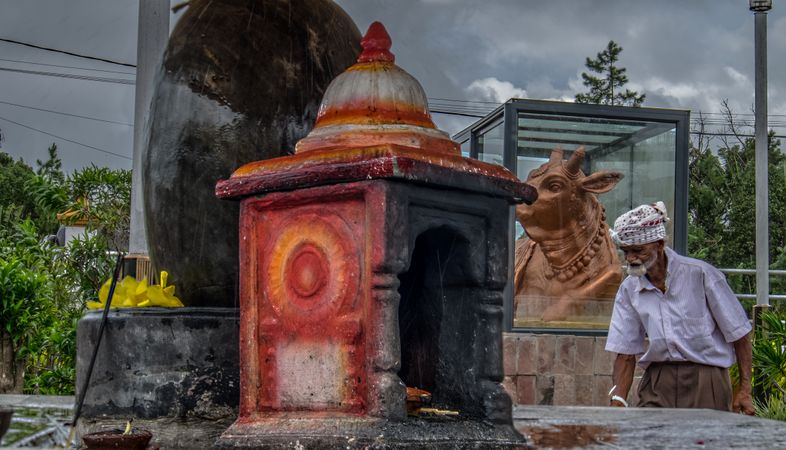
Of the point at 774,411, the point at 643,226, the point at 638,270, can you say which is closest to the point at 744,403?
the point at 638,270

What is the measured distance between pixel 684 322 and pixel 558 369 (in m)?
4.23

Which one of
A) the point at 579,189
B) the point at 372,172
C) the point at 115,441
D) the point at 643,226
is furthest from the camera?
the point at 579,189

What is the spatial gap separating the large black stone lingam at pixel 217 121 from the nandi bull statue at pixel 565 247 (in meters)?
5.48

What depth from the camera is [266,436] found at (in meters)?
2.81

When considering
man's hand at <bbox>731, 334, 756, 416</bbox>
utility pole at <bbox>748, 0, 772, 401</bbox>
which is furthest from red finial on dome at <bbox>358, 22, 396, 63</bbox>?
utility pole at <bbox>748, 0, 772, 401</bbox>

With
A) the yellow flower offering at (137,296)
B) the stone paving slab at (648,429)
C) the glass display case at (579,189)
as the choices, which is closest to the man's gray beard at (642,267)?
the stone paving slab at (648,429)

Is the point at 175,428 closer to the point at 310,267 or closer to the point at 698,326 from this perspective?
the point at 310,267

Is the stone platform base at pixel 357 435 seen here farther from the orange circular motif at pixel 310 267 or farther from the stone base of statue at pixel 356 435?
the orange circular motif at pixel 310 267

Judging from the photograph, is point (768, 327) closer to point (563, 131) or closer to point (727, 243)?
point (563, 131)

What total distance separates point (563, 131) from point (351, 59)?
5358mm

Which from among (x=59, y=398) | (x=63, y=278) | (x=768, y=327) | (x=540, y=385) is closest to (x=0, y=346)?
(x=63, y=278)

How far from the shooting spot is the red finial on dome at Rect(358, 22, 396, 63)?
3400mm

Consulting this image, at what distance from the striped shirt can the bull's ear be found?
4.62 meters

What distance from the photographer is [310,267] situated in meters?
2.99
